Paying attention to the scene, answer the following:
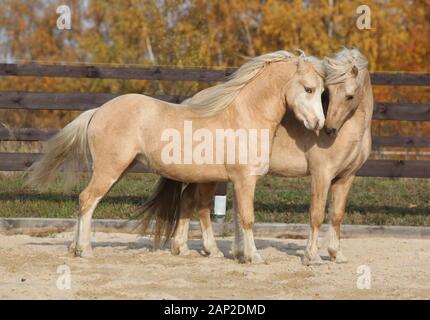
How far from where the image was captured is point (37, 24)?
3153 centimetres

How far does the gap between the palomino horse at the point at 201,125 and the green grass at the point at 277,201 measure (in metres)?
2.51

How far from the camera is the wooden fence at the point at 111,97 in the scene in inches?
385

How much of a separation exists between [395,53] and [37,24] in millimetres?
14279

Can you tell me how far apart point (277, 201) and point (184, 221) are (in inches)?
129

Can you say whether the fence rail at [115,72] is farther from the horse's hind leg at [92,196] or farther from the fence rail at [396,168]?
the horse's hind leg at [92,196]

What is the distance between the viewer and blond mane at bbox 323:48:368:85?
673 centimetres

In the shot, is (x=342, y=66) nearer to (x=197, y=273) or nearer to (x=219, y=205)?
(x=197, y=273)

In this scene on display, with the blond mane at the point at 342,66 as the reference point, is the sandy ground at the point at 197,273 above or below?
below

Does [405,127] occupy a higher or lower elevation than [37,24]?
lower

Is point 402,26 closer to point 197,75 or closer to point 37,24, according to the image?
point 37,24

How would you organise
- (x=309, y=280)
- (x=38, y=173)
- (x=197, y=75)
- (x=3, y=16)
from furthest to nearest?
(x=3, y=16), (x=197, y=75), (x=38, y=173), (x=309, y=280)

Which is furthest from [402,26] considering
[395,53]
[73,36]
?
[73,36]

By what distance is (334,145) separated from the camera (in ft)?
22.7

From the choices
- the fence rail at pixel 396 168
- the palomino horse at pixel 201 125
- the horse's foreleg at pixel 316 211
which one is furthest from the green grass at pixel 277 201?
the palomino horse at pixel 201 125
